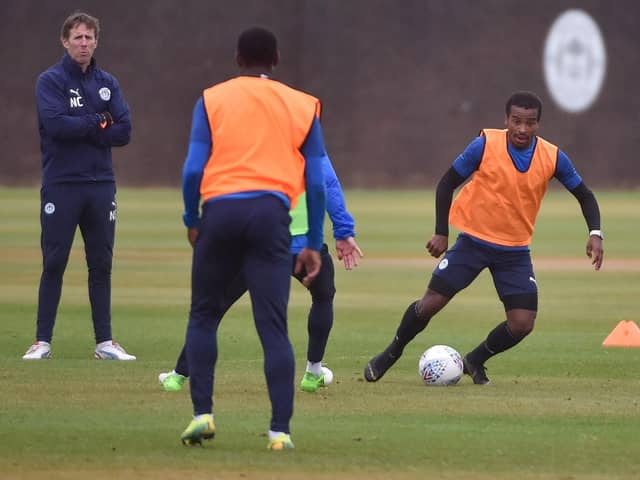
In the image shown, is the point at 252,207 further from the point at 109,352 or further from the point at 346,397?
the point at 109,352

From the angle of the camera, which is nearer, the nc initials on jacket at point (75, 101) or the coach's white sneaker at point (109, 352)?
the nc initials on jacket at point (75, 101)

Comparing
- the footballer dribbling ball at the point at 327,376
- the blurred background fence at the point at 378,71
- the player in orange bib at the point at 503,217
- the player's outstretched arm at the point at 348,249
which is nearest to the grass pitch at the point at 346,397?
the footballer dribbling ball at the point at 327,376

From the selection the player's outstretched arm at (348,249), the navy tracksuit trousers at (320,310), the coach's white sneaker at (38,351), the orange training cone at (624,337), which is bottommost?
the orange training cone at (624,337)

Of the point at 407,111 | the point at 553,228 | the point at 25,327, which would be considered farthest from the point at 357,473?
the point at 407,111

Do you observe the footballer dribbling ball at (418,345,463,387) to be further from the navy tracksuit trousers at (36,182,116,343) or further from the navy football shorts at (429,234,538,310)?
the navy tracksuit trousers at (36,182,116,343)

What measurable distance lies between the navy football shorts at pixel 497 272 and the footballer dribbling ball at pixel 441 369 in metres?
0.40

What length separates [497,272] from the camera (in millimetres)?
10805

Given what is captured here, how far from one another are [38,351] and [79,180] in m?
1.24

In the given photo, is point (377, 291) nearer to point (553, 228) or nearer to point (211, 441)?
point (211, 441)

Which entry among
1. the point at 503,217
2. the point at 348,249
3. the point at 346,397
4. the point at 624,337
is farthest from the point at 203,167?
the point at 624,337

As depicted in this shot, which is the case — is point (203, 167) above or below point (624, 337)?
above

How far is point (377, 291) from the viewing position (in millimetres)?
18875

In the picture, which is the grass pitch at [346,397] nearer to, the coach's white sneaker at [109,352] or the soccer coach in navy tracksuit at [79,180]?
the coach's white sneaker at [109,352]

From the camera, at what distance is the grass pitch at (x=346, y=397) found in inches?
301
